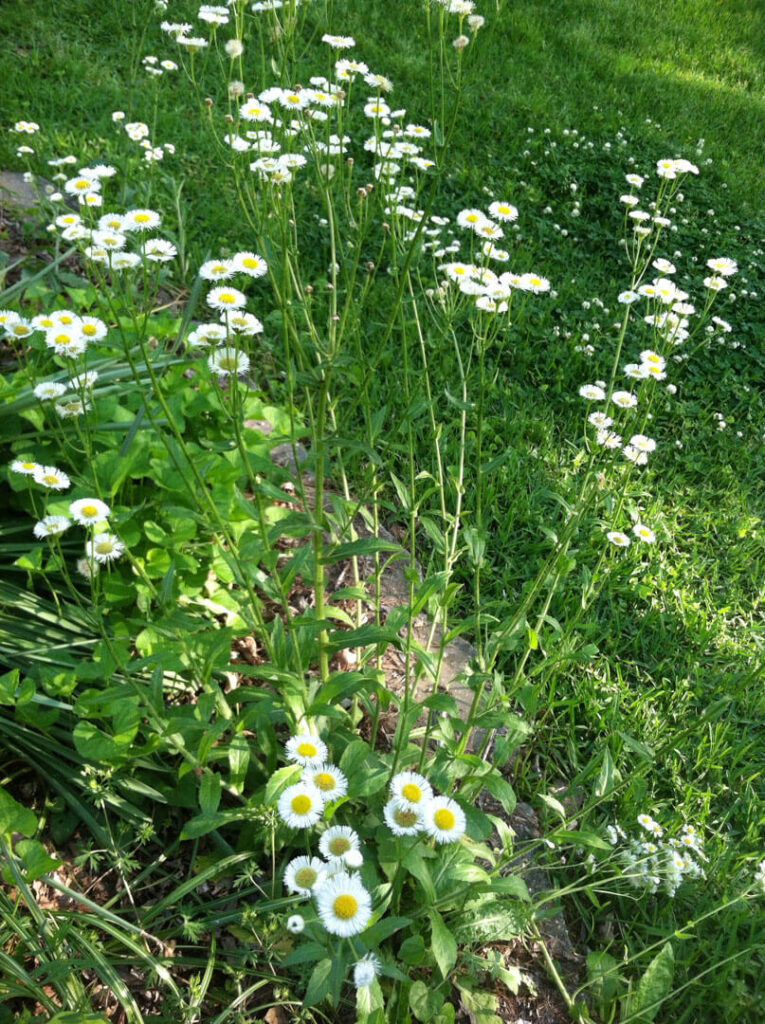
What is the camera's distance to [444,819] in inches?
53.1

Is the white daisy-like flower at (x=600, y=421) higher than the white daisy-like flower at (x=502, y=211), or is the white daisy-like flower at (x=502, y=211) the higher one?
the white daisy-like flower at (x=502, y=211)

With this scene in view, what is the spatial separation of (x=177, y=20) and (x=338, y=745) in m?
4.81

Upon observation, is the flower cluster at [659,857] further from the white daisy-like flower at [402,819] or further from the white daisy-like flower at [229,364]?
the white daisy-like flower at [229,364]

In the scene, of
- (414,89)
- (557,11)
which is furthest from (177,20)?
(557,11)

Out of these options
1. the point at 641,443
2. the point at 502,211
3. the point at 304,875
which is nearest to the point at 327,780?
the point at 304,875

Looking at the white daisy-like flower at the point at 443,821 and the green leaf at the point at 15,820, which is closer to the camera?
the white daisy-like flower at the point at 443,821

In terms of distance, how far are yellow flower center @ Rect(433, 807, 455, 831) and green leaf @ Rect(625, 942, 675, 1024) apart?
26.5 inches

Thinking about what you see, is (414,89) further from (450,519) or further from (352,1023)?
(352,1023)

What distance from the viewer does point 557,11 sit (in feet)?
21.4

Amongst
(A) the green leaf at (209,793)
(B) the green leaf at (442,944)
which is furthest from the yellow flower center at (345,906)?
(A) the green leaf at (209,793)

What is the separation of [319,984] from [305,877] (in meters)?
0.23

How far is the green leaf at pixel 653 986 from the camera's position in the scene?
1.63 m

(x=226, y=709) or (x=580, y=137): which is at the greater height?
(x=580, y=137)

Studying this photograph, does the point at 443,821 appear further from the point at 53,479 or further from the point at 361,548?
the point at 53,479
